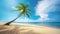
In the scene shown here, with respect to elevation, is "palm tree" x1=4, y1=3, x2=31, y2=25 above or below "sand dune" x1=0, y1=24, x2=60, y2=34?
above

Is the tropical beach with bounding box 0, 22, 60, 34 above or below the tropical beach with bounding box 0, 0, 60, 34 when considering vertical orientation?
below

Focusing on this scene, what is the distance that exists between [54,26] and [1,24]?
645mm

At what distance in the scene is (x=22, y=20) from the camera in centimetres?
147

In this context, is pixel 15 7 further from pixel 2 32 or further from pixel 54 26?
pixel 54 26

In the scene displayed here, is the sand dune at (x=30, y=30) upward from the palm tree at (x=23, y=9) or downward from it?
downward

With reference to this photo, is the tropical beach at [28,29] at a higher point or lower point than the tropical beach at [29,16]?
lower

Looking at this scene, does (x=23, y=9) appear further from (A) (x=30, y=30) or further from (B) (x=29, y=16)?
(A) (x=30, y=30)

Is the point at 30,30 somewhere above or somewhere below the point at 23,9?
below

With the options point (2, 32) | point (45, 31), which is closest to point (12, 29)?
point (2, 32)

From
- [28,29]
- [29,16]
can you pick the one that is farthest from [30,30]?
[29,16]

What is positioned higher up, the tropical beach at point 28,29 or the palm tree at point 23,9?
the palm tree at point 23,9

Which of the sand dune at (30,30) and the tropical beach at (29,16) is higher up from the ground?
the tropical beach at (29,16)

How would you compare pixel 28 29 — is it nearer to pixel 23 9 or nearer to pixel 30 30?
pixel 30 30

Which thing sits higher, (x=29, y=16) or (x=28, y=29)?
(x=29, y=16)
